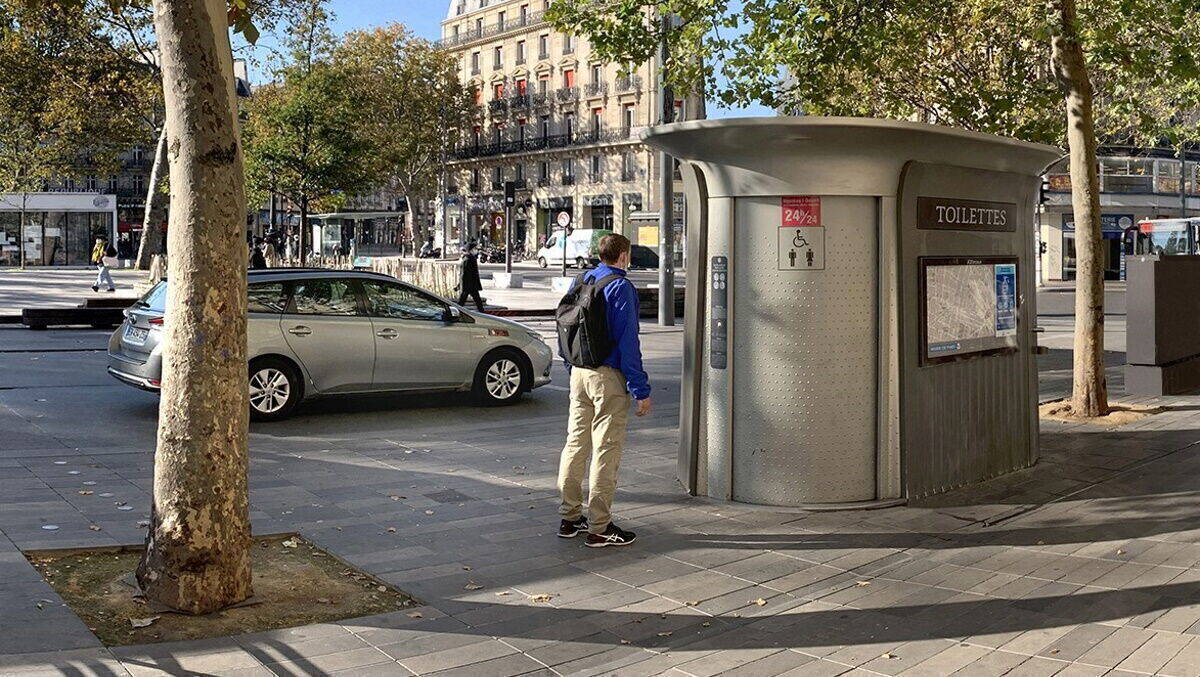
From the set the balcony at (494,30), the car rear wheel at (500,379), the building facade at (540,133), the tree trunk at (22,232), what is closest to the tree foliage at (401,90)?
the building facade at (540,133)

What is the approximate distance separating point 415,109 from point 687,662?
6326cm

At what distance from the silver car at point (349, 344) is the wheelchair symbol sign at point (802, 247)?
17.6 feet

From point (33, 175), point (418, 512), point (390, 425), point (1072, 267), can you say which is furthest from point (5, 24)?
point (1072, 267)

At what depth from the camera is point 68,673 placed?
4.34 meters

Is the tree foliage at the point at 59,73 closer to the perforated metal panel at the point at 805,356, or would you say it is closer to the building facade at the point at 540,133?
the perforated metal panel at the point at 805,356

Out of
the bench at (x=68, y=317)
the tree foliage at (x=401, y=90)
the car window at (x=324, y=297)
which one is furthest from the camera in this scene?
the tree foliage at (x=401, y=90)

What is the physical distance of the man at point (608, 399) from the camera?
21.3 feet

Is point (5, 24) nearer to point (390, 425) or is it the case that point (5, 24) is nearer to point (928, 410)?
point (390, 425)

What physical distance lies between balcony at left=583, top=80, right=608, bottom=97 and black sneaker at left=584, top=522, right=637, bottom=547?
226 ft

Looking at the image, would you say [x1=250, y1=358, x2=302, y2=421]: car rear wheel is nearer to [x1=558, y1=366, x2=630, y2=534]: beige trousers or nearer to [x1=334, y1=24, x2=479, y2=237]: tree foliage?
[x1=558, y1=366, x2=630, y2=534]: beige trousers

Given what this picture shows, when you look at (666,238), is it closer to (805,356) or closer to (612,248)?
(805,356)

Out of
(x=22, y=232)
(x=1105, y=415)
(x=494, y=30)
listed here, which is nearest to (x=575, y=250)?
(x=22, y=232)

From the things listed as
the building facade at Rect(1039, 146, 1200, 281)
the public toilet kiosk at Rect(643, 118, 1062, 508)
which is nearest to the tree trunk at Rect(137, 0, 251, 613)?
the public toilet kiosk at Rect(643, 118, 1062, 508)

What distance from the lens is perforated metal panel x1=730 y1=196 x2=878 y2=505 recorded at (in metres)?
7.32
